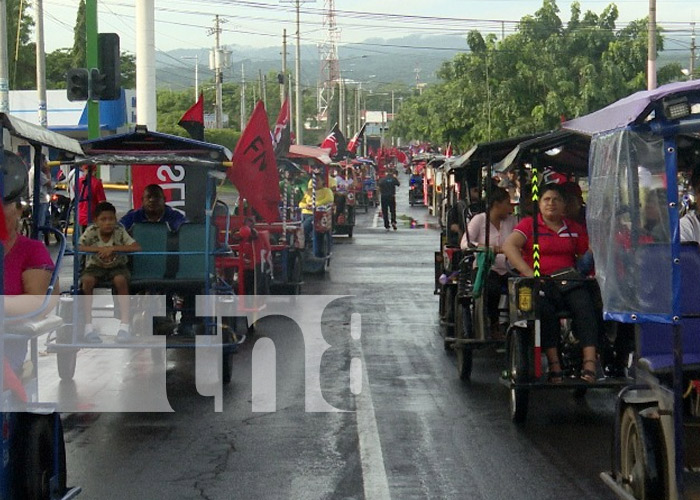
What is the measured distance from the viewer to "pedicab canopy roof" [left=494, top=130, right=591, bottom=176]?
10.1 m

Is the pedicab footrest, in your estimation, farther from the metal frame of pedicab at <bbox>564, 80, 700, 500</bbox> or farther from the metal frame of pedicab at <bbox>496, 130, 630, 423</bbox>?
the metal frame of pedicab at <bbox>496, 130, 630, 423</bbox>

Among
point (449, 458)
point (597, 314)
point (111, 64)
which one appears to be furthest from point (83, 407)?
point (111, 64)

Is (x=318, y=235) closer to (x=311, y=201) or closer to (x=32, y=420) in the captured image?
(x=311, y=201)

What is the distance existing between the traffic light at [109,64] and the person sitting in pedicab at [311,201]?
6.10 m

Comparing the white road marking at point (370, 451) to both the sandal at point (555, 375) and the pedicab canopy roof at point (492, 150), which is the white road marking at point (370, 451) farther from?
the pedicab canopy roof at point (492, 150)

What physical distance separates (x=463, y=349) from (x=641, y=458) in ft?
17.8

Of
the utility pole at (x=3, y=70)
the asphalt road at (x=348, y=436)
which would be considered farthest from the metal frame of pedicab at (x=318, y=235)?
the asphalt road at (x=348, y=436)

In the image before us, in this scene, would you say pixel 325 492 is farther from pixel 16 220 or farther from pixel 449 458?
pixel 16 220

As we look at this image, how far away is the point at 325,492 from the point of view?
7.66 m

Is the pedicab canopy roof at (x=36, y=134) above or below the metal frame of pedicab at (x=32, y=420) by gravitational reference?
above

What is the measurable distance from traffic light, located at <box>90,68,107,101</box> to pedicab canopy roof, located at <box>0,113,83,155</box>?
1104 centimetres

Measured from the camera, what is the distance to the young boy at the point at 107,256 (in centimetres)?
1180

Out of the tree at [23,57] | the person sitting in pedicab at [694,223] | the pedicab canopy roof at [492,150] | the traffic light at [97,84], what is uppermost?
the tree at [23,57]

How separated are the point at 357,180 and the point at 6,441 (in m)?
46.8
